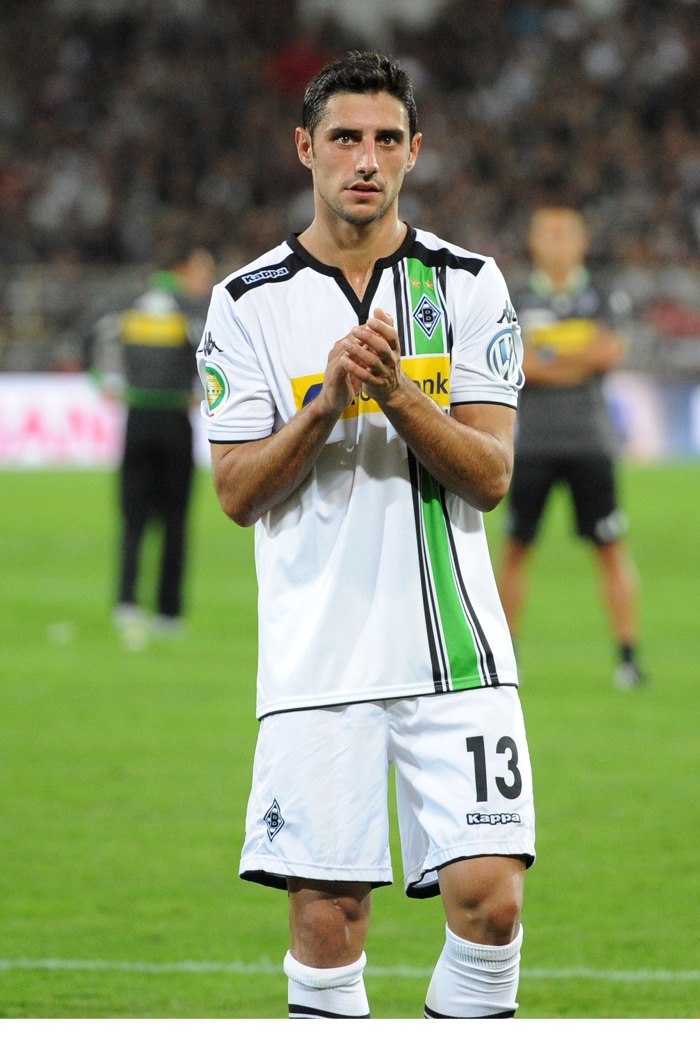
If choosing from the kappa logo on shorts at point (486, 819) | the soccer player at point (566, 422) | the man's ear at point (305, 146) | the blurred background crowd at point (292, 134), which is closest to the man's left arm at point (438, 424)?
the man's ear at point (305, 146)

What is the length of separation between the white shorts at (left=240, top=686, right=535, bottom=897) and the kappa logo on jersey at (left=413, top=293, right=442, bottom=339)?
70cm

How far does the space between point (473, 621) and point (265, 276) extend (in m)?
0.78

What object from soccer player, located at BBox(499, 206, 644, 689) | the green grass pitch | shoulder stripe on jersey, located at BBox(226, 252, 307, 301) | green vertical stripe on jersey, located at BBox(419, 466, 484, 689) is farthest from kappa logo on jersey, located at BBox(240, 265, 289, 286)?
soccer player, located at BBox(499, 206, 644, 689)

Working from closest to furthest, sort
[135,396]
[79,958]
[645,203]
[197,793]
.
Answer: [79,958]
[197,793]
[135,396]
[645,203]

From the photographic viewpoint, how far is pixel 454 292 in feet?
10.2

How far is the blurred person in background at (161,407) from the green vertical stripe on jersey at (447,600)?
23.2 ft

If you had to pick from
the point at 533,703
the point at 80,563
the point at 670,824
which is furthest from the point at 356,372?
the point at 80,563

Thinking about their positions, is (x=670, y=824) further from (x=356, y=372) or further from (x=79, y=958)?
(x=356, y=372)

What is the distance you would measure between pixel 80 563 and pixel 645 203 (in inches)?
604

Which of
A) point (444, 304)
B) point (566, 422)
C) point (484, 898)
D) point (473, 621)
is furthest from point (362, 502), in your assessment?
→ point (566, 422)

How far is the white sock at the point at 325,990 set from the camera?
3.01 metres

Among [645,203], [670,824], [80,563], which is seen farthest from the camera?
[645,203]

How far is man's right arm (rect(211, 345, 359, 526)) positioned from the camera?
2855mm

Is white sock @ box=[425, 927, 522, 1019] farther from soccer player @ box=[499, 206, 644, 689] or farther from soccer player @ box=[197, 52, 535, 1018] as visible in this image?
soccer player @ box=[499, 206, 644, 689]
